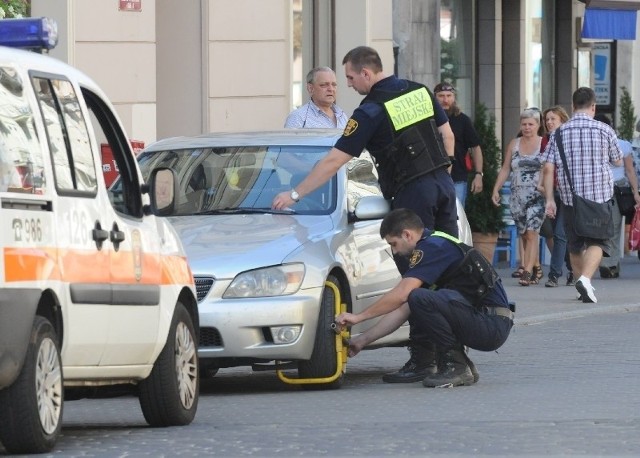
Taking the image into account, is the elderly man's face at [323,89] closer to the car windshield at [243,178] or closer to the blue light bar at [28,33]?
the car windshield at [243,178]

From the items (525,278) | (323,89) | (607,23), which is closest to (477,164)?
(525,278)

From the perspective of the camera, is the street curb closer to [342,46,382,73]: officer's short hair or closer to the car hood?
[342,46,382,73]: officer's short hair

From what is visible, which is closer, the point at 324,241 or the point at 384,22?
the point at 324,241

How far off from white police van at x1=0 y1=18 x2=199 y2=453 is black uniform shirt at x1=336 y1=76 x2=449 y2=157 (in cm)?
221

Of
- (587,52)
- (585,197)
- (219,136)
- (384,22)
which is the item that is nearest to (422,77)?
(384,22)

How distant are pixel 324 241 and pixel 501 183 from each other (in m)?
9.25

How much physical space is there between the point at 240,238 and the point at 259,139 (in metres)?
1.29

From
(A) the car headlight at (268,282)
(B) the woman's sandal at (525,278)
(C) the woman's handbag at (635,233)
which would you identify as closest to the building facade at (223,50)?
(B) the woman's sandal at (525,278)

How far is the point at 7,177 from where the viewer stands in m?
7.50

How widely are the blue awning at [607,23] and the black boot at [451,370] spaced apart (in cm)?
2010

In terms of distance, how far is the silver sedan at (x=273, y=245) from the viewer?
1070cm

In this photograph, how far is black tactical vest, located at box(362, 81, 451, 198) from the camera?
38.2 ft

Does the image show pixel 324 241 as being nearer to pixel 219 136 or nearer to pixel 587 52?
pixel 219 136

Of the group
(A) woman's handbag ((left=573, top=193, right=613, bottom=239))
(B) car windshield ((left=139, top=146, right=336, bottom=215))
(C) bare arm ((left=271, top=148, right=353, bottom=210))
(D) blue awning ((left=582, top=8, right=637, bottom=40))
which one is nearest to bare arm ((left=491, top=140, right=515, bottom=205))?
(A) woman's handbag ((left=573, top=193, right=613, bottom=239))
